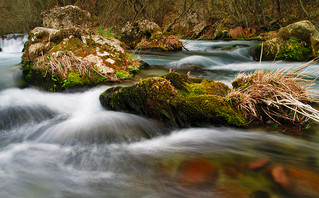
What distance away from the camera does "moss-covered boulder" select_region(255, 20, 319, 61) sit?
320 inches

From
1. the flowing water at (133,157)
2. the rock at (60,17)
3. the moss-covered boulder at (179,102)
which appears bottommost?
the flowing water at (133,157)

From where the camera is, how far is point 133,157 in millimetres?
2631

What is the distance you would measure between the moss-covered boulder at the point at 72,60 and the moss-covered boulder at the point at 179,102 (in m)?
1.68

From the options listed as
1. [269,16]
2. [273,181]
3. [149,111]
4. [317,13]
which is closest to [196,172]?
[273,181]

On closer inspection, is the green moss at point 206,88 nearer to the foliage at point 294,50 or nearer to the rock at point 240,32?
the foliage at point 294,50

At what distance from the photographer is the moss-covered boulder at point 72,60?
4.73 m

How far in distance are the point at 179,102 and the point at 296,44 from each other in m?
7.61

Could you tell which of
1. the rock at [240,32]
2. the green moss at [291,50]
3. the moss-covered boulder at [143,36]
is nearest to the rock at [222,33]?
the rock at [240,32]

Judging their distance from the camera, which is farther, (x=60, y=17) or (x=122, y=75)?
(x=60, y=17)

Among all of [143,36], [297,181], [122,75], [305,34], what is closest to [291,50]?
[305,34]

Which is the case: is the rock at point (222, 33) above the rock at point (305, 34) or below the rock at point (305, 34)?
above

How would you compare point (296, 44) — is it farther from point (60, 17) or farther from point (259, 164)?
point (60, 17)

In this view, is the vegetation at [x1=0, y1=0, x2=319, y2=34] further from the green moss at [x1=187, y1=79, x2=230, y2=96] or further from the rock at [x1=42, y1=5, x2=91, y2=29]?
the green moss at [x1=187, y1=79, x2=230, y2=96]

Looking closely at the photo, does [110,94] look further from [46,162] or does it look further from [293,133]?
[293,133]
